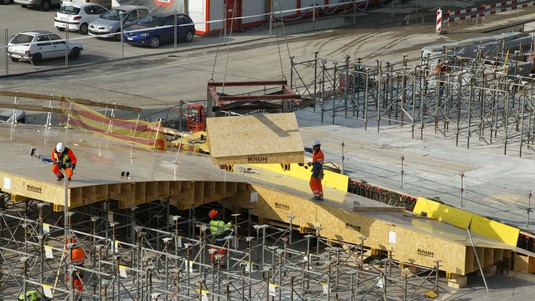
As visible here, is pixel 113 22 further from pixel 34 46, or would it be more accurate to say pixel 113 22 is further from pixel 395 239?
pixel 395 239

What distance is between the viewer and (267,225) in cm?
2973

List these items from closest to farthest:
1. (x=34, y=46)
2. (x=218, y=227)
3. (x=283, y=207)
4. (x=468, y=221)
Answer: (x=218, y=227), (x=468, y=221), (x=283, y=207), (x=34, y=46)

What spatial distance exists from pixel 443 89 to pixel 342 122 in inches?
156

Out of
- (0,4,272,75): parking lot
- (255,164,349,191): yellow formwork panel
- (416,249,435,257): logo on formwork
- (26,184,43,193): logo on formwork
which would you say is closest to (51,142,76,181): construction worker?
(26,184,43,193): logo on formwork

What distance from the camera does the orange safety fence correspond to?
34719 millimetres

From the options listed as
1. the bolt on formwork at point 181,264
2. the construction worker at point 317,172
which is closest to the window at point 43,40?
the bolt on formwork at point 181,264

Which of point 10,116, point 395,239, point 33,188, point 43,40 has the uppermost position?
point 43,40

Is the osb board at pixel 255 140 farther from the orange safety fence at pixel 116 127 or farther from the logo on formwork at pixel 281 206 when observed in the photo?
the orange safety fence at pixel 116 127

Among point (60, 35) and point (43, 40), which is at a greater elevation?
point (43, 40)

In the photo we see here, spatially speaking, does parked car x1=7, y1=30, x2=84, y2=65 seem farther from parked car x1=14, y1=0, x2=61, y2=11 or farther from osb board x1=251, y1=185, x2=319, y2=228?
osb board x1=251, y1=185, x2=319, y2=228

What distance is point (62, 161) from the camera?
29062 mm

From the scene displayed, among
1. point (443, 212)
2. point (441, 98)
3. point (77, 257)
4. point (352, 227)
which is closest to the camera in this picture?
point (77, 257)

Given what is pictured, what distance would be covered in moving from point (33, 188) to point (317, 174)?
22.7 feet

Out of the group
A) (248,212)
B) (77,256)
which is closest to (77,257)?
(77,256)
